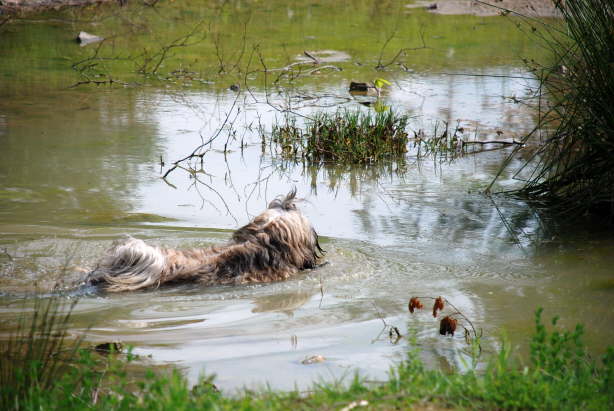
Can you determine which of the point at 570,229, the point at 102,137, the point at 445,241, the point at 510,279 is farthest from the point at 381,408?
the point at 102,137

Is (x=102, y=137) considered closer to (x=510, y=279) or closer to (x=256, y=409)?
(x=510, y=279)

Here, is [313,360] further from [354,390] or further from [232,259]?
[232,259]

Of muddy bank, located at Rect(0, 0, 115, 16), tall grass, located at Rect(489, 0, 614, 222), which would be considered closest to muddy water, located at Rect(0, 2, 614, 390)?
tall grass, located at Rect(489, 0, 614, 222)

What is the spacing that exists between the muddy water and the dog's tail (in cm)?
10

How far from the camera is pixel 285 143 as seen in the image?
32.9 ft

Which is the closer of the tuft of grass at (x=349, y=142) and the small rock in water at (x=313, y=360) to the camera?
the small rock in water at (x=313, y=360)

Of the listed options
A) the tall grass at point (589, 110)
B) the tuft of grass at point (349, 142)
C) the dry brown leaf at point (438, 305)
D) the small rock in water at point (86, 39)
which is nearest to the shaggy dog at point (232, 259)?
the dry brown leaf at point (438, 305)

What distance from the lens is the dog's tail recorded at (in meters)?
5.94

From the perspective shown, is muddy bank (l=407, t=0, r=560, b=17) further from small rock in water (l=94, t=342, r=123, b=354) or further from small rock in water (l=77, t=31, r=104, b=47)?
small rock in water (l=94, t=342, r=123, b=354)

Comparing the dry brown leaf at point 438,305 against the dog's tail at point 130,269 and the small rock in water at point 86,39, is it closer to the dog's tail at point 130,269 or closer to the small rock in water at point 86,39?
the dog's tail at point 130,269

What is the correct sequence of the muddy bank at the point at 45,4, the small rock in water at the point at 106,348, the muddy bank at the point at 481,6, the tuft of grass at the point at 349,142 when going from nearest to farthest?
the small rock in water at the point at 106,348 < the tuft of grass at the point at 349,142 < the muddy bank at the point at 45,4 < the muddy bank at the point at 481,6

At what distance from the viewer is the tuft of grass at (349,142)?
9641 mm

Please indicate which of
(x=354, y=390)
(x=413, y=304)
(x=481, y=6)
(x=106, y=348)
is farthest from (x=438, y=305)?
(x=481, y=6)

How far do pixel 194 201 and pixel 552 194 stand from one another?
3443 millimetres
